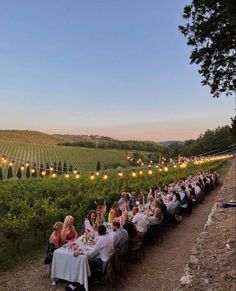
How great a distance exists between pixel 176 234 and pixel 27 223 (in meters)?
5.01

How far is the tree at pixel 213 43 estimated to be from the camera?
12234mm

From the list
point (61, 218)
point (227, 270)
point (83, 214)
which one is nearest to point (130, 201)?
point (83, 214)

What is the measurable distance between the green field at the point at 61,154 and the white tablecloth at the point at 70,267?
56561 millimetres

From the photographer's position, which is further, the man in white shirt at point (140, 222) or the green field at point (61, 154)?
the green field at point (61, 154)

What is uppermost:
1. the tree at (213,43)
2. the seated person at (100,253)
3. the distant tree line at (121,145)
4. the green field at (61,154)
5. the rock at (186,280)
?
the tree at (213,43)

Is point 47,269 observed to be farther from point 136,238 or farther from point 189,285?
point 189,285

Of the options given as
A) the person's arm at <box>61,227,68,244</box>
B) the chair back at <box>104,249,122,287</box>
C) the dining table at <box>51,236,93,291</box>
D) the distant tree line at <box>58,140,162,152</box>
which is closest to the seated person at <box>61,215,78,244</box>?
the person's arm at <box>61,227,68,244</box>

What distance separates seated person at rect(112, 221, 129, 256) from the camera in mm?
7925

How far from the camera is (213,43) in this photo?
1308cm

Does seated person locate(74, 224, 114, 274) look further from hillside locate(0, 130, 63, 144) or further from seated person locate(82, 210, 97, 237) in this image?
hillside locate(0, 130, 63, 144)

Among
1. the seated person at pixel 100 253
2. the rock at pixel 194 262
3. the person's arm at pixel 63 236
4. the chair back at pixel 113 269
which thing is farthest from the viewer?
the person's arm at pixel 63 236

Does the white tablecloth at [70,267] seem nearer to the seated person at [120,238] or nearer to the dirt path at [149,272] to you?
the dirt path at [149,272]

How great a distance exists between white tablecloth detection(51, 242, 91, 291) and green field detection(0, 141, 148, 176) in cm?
5656

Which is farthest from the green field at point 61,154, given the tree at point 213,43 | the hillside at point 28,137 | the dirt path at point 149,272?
the dirt path at point 149,272
